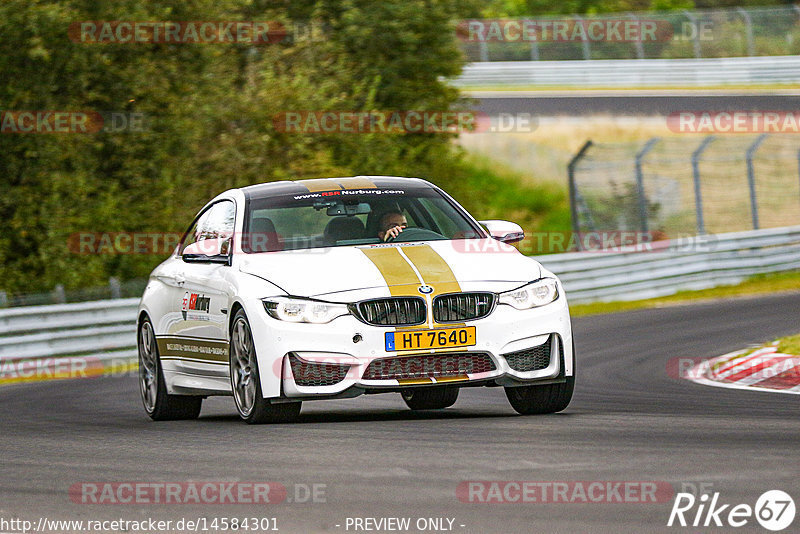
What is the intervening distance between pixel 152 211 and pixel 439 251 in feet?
55.1

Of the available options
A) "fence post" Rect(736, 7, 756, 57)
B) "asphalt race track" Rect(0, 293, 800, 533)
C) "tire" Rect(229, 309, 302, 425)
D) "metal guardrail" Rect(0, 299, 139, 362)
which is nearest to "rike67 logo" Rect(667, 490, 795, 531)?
"asphalt race track" Rect(0, 293, 800, 533)

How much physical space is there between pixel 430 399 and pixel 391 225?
58.4 inches

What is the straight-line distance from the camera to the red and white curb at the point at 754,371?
11.9m

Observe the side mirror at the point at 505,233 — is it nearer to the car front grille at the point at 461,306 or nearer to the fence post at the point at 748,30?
the car front grille at the point at 461,306

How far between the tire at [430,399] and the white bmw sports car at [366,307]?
1183mm

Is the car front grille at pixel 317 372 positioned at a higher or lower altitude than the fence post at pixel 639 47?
higher

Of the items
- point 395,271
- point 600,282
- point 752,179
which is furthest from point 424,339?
point 752,179

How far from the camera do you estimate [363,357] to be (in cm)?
876

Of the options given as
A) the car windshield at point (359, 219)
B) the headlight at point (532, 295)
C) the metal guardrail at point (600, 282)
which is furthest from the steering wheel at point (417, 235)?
the metal guardrail at point (600, 282)

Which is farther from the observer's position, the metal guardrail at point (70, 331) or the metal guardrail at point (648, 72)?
the metal guardrail at point (648, 72)

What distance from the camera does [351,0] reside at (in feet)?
113

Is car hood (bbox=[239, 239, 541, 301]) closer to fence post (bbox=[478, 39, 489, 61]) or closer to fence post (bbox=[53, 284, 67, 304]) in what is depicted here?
fence post (bbox=[53, 284, 67, 304])

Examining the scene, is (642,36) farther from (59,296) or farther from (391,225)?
(391,225)

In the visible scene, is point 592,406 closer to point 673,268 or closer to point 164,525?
point 164,525
